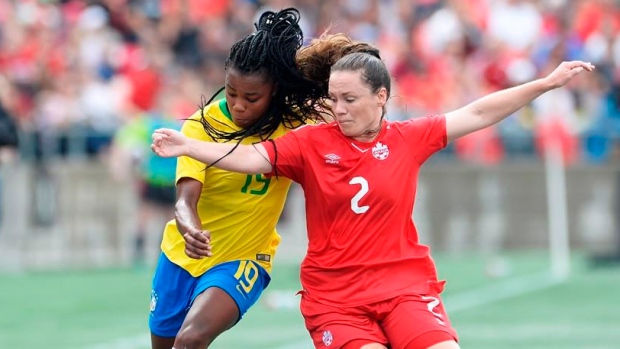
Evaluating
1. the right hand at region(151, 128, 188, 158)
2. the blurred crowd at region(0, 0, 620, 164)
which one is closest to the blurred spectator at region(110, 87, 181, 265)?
the blurred crowd at region(0, 0, 620, 164)

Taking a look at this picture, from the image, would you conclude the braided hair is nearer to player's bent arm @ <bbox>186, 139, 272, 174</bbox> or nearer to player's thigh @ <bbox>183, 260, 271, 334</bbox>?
player's bent arm @ <bbox>186, 139, 272, 174</bbox>

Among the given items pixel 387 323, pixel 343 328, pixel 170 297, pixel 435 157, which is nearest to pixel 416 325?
pixel 387 323

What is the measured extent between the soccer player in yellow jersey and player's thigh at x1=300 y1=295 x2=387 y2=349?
2.14 feet

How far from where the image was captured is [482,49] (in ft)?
66.8

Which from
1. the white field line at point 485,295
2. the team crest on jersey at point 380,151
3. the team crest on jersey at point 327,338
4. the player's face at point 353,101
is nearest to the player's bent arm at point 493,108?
the team crest on jersey at point 380,151

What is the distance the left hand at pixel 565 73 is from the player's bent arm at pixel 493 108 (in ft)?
0.10

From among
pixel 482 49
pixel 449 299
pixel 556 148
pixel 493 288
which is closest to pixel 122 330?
pixel 449 299

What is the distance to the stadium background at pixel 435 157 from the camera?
18.7 metres

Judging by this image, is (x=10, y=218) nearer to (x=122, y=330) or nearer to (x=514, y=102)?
(x=122, y=330)

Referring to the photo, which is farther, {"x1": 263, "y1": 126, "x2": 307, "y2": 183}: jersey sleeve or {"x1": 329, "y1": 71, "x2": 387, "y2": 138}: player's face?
{"x1": 263, "y1": 126, "x2": 307, "y2": 183}: jersey sleeve

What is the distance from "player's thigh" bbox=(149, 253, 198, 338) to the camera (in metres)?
7.57

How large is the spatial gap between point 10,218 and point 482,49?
7.09m

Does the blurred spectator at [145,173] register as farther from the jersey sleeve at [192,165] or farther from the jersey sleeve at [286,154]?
the jersey sleeve at [286,154]

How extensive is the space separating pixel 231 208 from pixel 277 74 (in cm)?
79
